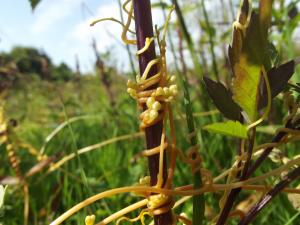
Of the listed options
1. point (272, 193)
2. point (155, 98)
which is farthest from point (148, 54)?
point (272, 193)

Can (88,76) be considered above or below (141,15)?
below

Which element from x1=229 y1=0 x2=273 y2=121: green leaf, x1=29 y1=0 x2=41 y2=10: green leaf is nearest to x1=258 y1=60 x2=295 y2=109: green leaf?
x1=229 y1=0 x2=273 y2=121: green leaf

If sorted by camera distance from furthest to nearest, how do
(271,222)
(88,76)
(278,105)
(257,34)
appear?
(88,76), (278,105), (271,222), (257,34)

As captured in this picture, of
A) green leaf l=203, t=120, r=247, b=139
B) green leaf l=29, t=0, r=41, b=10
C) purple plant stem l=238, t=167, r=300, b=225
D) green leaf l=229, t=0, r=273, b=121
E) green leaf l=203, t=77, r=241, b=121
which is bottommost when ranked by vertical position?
purple plant stem l=238, t=167, r=300, b=225

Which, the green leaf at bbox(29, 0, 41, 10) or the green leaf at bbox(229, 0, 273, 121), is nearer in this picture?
the green leaf at bbox(229, 0, 273, 121)

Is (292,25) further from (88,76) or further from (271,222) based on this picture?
(88,76)

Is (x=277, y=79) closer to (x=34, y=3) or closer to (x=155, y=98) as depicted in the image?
(x=155, y=98)

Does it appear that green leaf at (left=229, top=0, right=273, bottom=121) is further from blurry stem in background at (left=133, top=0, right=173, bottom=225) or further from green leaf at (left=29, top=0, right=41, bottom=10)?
green leaf at (left=29, top=0, right=41, bottom=10)

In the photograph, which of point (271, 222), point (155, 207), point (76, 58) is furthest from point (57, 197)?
point (76, 58)
